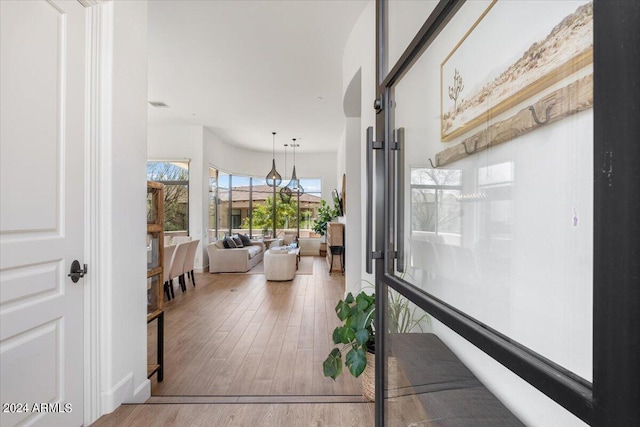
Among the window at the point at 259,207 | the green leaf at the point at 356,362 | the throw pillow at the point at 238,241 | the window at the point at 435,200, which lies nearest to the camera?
the window at the point at 435,200

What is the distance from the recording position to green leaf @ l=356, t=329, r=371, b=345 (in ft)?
6.05

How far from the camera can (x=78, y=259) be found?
1729 millimetres

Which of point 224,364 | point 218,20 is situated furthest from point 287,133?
point 224,364

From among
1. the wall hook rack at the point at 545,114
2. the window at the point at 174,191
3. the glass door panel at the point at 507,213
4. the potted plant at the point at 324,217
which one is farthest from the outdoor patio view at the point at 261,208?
the wall hook rack at the point at 545,114

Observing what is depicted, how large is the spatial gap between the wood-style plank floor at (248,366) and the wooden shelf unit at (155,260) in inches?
12.0

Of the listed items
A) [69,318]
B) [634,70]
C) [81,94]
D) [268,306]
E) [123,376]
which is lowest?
[268,306]

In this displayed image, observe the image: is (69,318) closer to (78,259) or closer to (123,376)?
(78,259)

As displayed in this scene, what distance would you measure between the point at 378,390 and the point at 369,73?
240 centimetres

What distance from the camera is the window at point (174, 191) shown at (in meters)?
7.32

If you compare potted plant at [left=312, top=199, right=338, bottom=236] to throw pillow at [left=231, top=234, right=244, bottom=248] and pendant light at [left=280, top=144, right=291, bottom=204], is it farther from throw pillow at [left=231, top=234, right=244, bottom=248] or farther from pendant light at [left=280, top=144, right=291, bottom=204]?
throw pillow at [left=231, top=234, right=244, bottom=248]

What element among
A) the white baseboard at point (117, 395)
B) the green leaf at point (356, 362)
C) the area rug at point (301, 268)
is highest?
the green leaf at point (356, 362)

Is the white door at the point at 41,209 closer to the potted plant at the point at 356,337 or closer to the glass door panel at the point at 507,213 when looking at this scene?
the potted plant at the point at 356,337

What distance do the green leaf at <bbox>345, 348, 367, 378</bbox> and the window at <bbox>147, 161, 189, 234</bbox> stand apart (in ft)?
20.9

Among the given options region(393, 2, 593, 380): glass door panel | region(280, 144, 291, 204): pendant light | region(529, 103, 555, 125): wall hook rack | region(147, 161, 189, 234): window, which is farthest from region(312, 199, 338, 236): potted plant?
region(529, 103, 555, 125): wall hook rack
